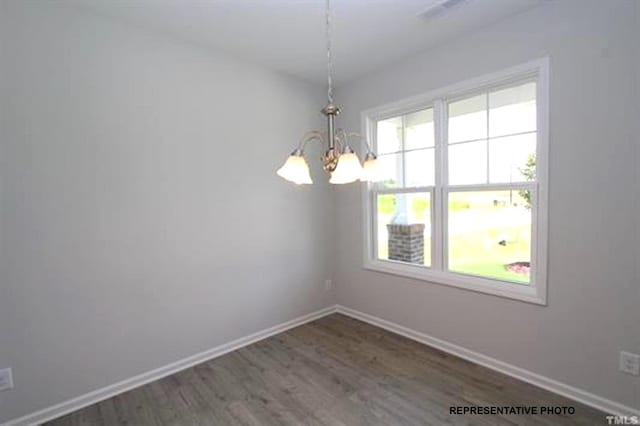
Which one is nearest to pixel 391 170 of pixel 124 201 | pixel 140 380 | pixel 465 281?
pixel 465 281

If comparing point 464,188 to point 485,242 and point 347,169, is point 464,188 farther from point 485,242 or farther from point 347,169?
point 347,169

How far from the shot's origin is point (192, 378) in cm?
243

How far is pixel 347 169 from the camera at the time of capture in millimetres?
1393

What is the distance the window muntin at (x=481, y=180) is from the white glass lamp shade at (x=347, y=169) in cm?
169

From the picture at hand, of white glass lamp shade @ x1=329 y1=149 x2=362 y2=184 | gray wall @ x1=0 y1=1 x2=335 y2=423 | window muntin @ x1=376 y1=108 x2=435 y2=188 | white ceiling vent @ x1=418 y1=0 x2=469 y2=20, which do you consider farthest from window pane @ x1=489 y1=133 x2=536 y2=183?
gray wall @ x1=0 y1=1 x2=335 y2=423

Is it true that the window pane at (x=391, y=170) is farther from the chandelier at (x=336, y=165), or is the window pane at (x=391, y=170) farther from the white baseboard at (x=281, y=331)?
the chandelier at (x=336, y=165)

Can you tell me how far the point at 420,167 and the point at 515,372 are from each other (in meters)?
1.93

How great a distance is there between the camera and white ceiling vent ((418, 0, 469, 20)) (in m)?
2.11

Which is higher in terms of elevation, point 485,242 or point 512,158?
point 512,158

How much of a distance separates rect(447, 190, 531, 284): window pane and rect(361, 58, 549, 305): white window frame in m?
0.07

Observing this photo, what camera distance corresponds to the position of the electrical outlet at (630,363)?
185 centimetres

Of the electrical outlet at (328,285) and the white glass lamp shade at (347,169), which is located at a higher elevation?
the white glass lamp shade at (347,169)

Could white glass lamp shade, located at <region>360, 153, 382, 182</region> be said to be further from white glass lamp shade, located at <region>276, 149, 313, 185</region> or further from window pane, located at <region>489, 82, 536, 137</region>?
window pane, located at <region>489, 82, 536, 137</region>

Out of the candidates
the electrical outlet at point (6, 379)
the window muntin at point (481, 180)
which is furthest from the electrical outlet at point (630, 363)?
the electrical outlet at point (6, 379)
